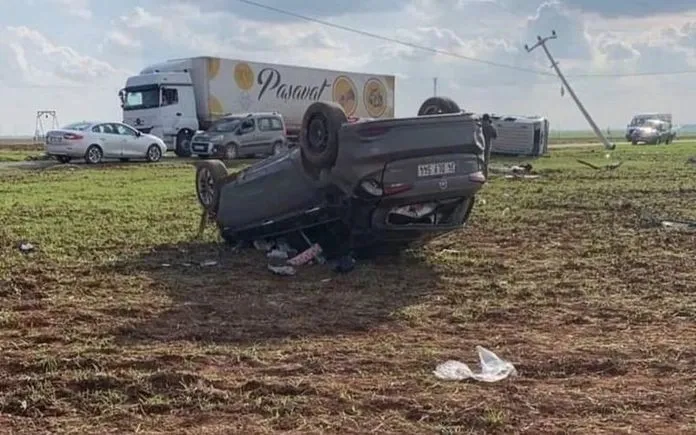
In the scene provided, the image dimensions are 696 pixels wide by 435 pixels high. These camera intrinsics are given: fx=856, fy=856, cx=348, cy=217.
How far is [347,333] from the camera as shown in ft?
18.0

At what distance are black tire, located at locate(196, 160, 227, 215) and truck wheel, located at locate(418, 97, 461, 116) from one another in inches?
91.8

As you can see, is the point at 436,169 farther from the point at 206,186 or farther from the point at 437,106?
the point at 206,186

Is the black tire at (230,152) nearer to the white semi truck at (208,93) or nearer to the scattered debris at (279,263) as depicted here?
the white semi truck at (208,93)

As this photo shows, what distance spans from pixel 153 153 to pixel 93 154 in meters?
2.41

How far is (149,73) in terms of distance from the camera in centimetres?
3262

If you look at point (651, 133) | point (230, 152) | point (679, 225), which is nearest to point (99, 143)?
point (230, 152)

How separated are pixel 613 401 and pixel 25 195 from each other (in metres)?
12.8

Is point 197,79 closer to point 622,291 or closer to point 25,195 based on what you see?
point 25,195

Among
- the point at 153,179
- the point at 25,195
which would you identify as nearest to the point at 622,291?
the point at 25,195

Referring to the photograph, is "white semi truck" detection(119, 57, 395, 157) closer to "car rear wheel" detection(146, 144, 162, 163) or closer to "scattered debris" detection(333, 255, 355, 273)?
"car rear wheel" detection(146, 144, 162, 163)

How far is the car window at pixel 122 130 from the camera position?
27344mm

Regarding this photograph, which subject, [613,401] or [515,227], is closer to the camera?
[613,401]

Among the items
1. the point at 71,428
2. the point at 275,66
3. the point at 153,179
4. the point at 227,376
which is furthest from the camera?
the point at 275,66

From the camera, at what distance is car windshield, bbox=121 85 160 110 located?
1251 inches
